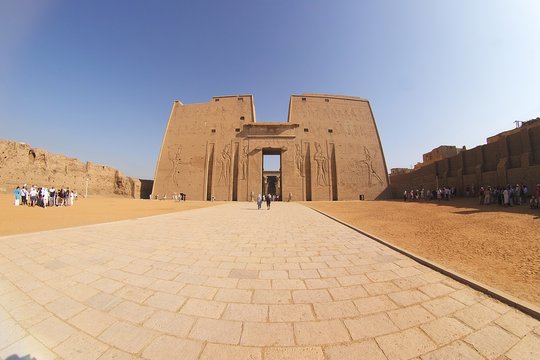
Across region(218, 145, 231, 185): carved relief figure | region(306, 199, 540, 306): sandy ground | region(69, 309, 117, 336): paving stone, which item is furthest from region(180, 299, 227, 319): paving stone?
region(218, 145, 231, 185): carved relief figure

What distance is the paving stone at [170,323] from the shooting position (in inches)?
80.4

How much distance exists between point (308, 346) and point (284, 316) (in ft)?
1.65

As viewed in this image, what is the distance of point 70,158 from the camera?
2731cm

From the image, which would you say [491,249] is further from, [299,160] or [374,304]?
[299,160]

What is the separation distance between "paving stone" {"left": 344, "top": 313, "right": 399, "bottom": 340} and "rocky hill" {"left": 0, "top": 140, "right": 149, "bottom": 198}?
32.8 metres

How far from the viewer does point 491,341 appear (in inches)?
75.1

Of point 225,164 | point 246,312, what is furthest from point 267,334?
point 225,164

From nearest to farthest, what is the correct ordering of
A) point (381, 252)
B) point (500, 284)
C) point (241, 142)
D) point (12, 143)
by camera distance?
point (500, 284) < point (381, 252) < point (12, 143) < point (241, 142)

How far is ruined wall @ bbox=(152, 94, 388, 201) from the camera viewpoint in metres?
29.1

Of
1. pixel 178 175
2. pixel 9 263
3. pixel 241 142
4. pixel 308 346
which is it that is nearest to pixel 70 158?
pixel 178 175

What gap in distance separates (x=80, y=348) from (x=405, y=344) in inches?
108

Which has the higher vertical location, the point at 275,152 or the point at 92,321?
the point at 275,152

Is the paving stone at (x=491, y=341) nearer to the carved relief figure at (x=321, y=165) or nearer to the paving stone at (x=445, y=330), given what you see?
the paving stone at (x=445, y=330)

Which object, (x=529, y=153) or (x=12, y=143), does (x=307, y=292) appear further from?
(x=12, y=143)
